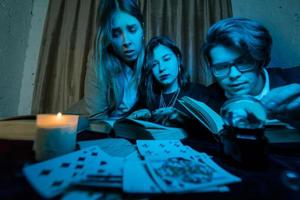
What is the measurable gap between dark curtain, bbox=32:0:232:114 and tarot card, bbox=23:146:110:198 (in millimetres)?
667

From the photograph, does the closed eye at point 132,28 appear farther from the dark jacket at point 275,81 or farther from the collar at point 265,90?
the collar at point 265,90

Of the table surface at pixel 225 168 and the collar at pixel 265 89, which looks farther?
the collar at pixel 265 89

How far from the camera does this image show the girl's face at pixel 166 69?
0.86 metres

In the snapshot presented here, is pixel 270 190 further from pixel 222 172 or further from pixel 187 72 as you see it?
pixel 187 72

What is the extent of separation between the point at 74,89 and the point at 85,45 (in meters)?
0.25

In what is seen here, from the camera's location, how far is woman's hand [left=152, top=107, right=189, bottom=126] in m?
0.76

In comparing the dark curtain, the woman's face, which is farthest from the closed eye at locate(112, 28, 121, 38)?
the dark curtain

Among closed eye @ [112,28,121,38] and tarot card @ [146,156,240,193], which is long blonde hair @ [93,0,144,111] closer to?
closed eye @ [112,28,121,38]

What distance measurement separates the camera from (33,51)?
1.12 meters

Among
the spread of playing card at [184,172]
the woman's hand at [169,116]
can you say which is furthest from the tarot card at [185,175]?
the woman's hand at [169,116]

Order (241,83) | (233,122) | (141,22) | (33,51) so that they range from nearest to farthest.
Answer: (233,122)
(241,83)
(141,22)
(33,51)

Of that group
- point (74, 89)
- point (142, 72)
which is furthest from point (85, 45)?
point (142, 72)

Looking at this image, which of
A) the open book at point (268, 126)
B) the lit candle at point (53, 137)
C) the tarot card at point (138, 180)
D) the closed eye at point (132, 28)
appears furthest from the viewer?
the closed eye at point (132, 28)

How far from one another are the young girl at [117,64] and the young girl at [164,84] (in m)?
0.05
